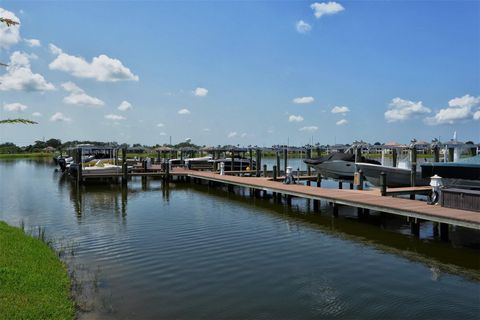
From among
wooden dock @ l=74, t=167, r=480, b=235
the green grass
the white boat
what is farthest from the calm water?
the white boat

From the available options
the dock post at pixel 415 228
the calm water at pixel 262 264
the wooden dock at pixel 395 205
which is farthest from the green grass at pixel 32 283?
the dock post at pixel 415 228

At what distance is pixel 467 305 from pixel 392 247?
4.80m

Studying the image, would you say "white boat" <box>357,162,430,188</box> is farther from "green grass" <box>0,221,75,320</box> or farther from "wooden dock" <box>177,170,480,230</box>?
"green grass" <box>0,221,75,320</box>

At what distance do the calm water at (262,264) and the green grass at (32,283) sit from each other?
0.56m

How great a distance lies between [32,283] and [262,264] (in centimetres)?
541

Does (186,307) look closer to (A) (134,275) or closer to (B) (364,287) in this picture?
(A) (134,275)

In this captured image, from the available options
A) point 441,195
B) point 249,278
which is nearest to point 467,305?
point 249,278

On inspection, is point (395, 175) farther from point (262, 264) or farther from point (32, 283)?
point (32, 283)

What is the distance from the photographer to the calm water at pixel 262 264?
8.38 m

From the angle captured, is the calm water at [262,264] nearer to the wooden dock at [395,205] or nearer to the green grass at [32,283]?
the green grass at [32,283]

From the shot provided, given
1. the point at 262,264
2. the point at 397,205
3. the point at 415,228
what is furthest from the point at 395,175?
the point at 262,264

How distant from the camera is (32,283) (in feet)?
27.2

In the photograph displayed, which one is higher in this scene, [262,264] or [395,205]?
[395,205]

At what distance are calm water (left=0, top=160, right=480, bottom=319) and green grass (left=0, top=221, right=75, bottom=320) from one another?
0.56 meters
